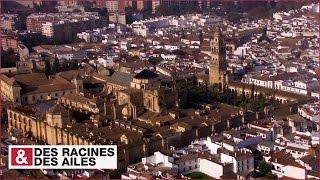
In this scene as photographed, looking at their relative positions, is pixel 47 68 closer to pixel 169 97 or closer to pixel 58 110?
pixel 169 97

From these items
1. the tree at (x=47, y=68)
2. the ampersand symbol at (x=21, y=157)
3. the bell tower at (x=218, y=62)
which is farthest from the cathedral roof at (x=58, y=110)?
the tree at (x=47, y=68)

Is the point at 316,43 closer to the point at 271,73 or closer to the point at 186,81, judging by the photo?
the point at 271,73

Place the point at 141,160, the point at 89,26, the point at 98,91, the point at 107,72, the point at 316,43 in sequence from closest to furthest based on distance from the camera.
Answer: the point at 141,160
the point at 98,91
the point at 107,72
the point at 316,43
the point at 89,26

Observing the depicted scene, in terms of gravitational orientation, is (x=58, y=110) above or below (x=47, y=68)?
above

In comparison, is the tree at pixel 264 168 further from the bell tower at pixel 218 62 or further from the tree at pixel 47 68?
the tree at pixel 47 68

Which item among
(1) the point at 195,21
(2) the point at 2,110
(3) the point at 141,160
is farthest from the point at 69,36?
(3) the point at 141,160

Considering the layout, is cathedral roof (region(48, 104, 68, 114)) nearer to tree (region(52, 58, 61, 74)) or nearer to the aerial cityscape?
the aerial cityscape

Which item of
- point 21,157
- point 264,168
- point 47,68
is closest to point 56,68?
point 47,68
